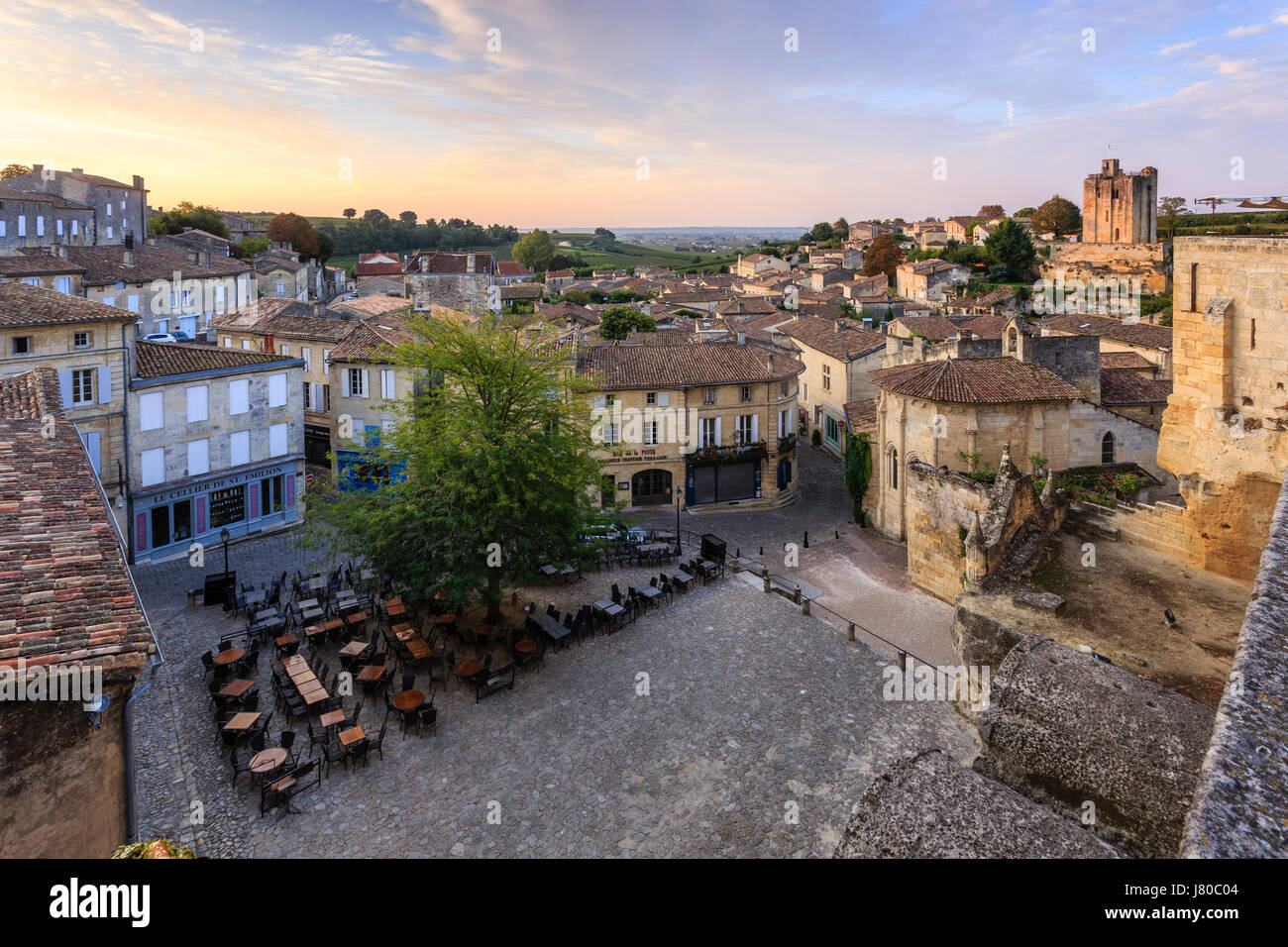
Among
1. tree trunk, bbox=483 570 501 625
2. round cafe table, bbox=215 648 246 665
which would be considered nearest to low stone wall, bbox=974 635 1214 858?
tree trunk, bbox=483 570 501 625

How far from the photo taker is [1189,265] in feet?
55.0

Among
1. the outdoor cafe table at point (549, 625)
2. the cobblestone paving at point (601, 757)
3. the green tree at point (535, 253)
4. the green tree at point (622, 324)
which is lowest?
the cobblestone paving at point (601, 757)

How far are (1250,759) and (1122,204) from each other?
120 meters

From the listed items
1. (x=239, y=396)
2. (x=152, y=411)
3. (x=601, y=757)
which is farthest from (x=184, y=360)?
(x=601, y=757)

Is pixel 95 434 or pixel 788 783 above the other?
pixel 95 434

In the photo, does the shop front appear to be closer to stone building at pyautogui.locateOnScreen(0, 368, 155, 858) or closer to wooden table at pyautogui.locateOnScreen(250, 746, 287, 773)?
wooden table at pyautogui.locateOnScreen(250, 746, 287, 773)

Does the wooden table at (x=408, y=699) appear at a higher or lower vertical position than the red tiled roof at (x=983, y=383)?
lower

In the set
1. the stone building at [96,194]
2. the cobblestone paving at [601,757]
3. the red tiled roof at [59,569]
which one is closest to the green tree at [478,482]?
the cobblestone paving at [601,757]

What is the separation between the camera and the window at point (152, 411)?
26112 millimetres

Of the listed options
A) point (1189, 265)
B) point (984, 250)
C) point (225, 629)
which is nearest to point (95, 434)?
point (225, 629)

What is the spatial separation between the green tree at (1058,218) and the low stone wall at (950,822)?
136834 mm

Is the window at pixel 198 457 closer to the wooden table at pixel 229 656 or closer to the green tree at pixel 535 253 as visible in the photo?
the wooden table at pixel 229 656
